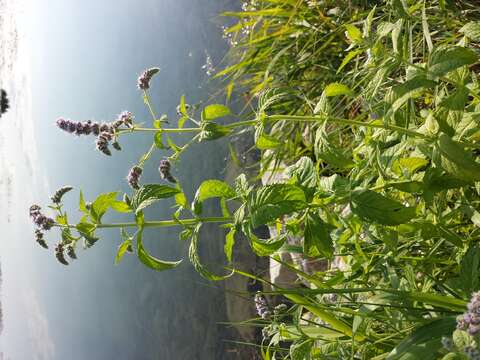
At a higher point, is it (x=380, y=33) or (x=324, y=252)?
(x=380, y=33)

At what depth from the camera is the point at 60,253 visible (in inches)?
33.5

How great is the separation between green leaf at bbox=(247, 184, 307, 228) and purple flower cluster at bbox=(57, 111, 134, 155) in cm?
31

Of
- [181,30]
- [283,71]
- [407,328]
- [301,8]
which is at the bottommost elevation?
[407,328]

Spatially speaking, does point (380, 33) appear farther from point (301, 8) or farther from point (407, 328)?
point (301, 8)

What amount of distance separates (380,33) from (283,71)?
4.07 feet

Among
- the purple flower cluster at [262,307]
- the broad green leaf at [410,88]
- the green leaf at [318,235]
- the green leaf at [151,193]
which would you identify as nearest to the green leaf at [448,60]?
the broad green leaf at [410,88]

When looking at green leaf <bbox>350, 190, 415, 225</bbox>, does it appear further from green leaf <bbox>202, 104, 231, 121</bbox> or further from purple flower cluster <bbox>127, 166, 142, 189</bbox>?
purple flower cluster <bbox>127, 166, 142, 189</bbox>

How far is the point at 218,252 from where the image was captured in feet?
10.8

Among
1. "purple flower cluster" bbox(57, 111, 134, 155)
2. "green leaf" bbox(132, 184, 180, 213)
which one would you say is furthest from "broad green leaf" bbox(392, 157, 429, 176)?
"purple flower cluster" bbox(57, 111, 134, 155)

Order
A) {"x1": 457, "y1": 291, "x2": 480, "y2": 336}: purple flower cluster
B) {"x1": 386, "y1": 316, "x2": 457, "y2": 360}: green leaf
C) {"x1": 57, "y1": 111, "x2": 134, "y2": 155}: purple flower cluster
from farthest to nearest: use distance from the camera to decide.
→ {"x1": 57, "y1": 111, "x2": 134, "y2": 155}: purple flower cluster, {"x1": 386, "y1": 316, "x2": 457, "y2": 360}: green leaf, {"x1": 457, "y1": 291, "x2": 480, "y2": 336}: purple flower cluster

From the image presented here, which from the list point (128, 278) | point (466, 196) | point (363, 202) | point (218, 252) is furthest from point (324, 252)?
point (128, 278)

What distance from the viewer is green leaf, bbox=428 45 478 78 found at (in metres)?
0.69

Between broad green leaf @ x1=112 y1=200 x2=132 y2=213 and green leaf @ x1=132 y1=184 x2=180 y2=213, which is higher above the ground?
green leaf @ x1=132 y1=184 x2=180 y2=213

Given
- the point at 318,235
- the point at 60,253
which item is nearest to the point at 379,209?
the point at 318,235
